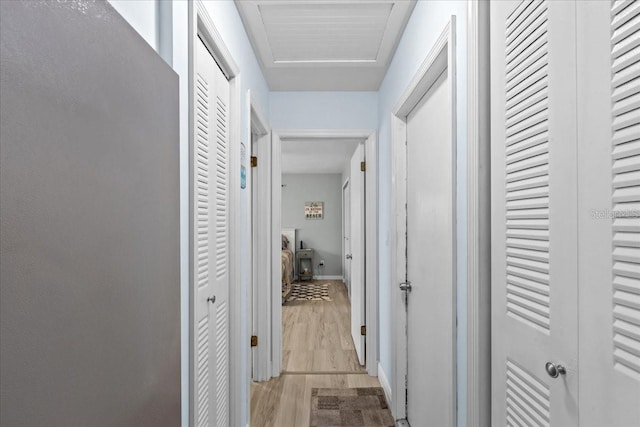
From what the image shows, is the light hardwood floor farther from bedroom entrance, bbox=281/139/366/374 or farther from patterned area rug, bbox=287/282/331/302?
patterned area rug, bbox=287/282/331/302

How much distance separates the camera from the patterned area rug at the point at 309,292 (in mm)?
6285

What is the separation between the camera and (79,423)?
605 millimetres

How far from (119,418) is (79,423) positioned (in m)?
0.14

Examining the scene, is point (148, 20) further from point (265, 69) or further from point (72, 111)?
point (265, 69)

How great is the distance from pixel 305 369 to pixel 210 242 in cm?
213

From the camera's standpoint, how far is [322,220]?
8.52 metres

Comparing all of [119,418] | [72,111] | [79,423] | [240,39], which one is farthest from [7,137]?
[240,39]

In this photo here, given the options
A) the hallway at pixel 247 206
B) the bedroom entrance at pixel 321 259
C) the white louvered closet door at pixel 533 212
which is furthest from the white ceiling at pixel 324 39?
the white louvered closet door at pixel 533 212

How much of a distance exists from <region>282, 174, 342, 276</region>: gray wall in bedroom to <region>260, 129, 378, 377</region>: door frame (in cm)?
531

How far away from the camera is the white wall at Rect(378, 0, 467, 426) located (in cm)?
134

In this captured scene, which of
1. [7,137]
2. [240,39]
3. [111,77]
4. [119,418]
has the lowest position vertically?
[119,418]

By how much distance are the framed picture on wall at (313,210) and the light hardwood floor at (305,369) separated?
3519 millimetres

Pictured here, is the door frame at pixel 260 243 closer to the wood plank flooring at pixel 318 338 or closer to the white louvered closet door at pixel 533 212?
the wood plank flooring at pixel 318 338

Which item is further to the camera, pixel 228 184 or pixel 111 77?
pixel 228 184
